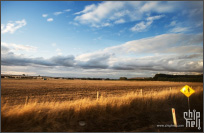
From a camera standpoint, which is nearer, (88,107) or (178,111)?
Result: (88,107)

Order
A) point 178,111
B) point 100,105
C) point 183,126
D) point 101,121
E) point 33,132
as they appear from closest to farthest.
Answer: point 33,132 → point 183,126 → point 101,121 → point 100,105 → point 178,111

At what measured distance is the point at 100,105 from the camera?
31.4 feet

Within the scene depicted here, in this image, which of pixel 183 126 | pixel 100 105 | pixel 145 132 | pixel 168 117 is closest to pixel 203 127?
pixel 183 126

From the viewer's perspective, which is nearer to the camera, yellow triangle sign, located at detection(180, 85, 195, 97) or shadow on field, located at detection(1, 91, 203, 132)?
shadow on field, located at detection(1, 91, 203, 132)

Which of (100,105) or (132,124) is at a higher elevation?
(100,105)

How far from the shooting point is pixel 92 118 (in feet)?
27.4

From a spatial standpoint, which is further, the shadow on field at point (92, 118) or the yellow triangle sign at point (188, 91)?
the yellow triangle sign at point (188, 91)

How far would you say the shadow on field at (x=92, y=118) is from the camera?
709 centimetres

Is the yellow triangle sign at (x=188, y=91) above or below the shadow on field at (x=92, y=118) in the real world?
above

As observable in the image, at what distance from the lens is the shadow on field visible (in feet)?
23.2

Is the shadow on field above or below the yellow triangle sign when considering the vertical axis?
below

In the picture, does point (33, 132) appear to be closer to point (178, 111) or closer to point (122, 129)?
point (122, 129)

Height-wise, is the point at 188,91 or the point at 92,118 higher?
the point at 188,91

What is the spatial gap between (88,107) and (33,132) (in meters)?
3.48
